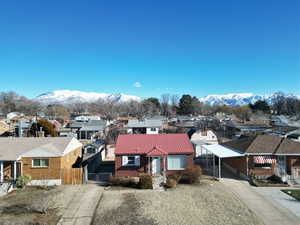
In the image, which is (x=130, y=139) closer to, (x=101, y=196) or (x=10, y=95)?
(x=101, y=196)

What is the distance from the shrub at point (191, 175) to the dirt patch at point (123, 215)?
6093 mm

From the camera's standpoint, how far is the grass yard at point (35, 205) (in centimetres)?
1232

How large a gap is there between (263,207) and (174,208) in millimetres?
6446

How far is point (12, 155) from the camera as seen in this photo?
1880 cm

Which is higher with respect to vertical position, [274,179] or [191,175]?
[191,175]

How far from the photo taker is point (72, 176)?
19.2 meters

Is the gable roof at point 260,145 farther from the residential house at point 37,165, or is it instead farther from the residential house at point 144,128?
the residential house at point 144,128

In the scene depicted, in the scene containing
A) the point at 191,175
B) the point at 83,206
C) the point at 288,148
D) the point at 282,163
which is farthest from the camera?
the point at 288,148

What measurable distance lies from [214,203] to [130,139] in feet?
36.1

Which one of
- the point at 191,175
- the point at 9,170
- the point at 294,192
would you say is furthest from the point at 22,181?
the point at 294,192

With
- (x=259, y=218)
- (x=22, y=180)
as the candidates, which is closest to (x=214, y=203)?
(x=259, y=218)

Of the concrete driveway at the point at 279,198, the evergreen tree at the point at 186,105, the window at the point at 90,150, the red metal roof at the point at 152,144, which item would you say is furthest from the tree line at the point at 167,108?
the concrete driveway at the point at 279,198

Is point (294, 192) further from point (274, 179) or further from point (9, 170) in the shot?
point (9, 170)

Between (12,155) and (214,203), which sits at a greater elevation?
(12,155)
